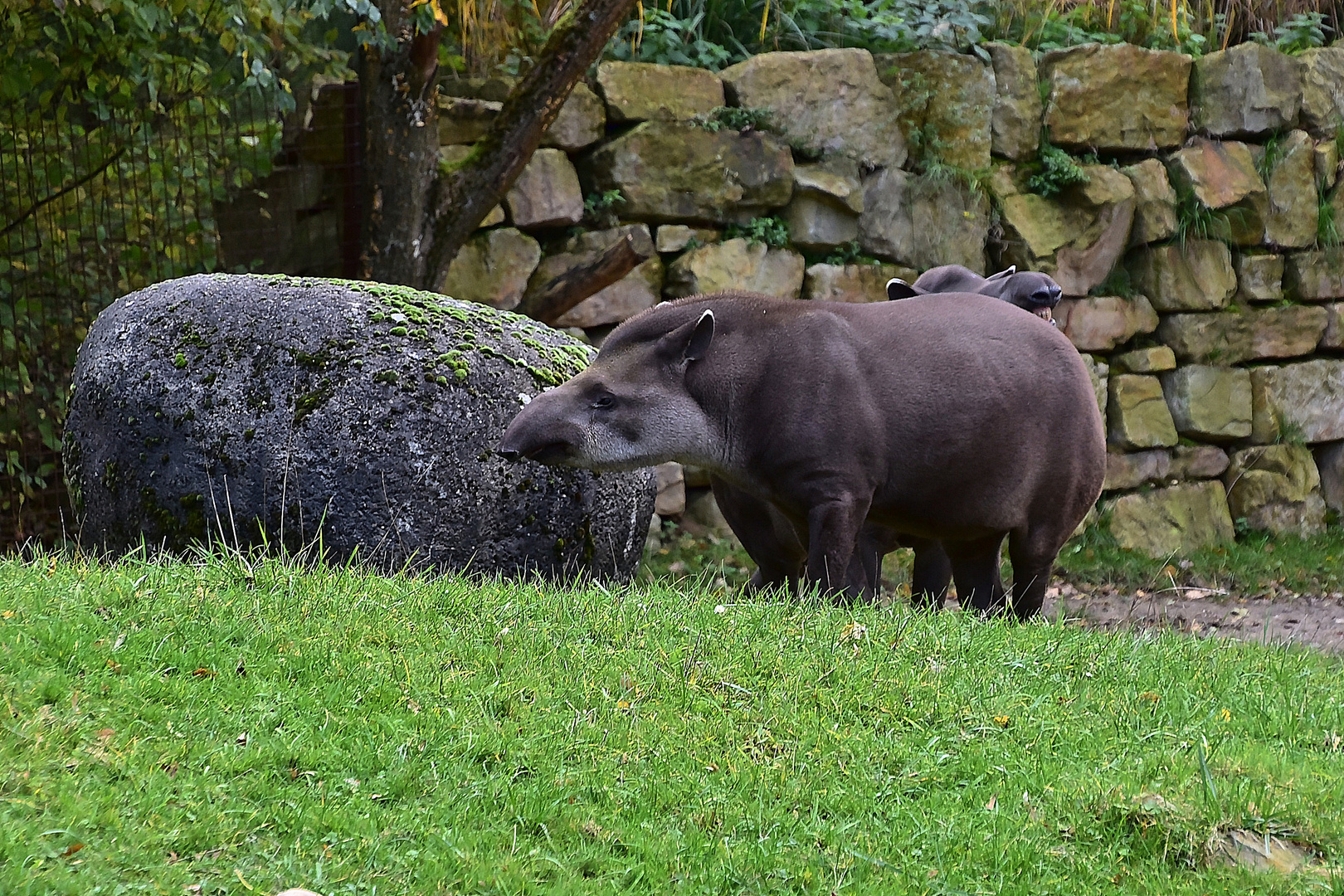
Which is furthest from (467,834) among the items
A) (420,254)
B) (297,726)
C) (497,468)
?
(420,254)

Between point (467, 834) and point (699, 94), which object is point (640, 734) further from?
point (699, 94)

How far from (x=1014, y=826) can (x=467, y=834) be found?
137 cm

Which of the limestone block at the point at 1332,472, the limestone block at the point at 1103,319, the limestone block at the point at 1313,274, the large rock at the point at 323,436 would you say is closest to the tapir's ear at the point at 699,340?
the large rock at the point at 323,436

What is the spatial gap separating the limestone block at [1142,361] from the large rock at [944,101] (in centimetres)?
225

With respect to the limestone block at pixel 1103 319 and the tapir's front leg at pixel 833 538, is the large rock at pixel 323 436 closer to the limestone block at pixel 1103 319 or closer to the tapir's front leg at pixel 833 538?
the tapir's front leg at pixel 833 538

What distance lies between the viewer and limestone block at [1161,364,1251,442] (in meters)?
12.5

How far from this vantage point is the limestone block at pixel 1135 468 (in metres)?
12.1

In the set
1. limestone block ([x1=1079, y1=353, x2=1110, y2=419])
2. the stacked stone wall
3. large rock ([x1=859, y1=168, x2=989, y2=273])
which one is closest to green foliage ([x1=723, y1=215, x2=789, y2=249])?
the stacked stone wall

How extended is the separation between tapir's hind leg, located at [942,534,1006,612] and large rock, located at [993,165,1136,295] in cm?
514

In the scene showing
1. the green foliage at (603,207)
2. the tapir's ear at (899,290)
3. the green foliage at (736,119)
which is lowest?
the tapir's ear at (899,290)

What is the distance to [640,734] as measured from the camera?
3.88m

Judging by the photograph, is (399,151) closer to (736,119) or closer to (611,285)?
(611,285)

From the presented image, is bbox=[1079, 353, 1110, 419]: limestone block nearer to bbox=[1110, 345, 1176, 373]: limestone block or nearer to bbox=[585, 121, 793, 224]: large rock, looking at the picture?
bbox=[1110, 345, 1176, 373]: limestone block

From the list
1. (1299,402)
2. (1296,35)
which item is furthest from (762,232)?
(1296,35)
